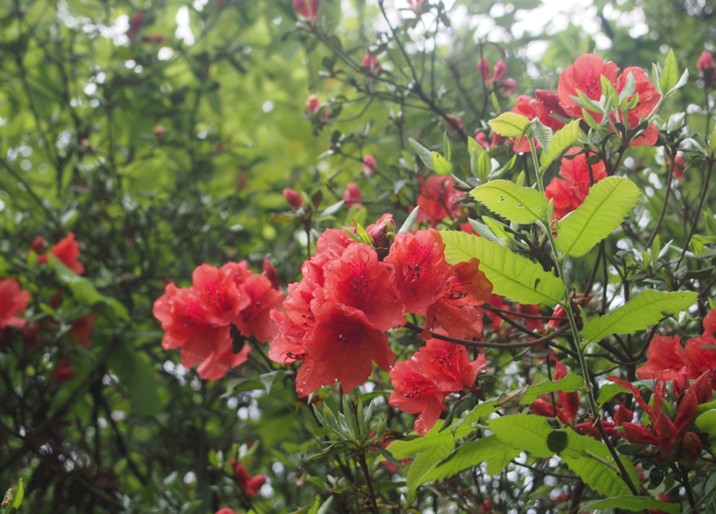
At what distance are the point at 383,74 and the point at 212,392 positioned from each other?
1.40 metres

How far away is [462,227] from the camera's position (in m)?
1.55

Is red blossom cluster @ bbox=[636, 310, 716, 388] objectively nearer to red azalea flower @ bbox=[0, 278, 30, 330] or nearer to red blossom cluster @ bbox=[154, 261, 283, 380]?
red blossom cluster @ bbox=[154, 261, 283, 380]

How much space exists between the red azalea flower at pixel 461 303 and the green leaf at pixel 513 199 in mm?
87

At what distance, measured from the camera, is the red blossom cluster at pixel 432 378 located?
121cm

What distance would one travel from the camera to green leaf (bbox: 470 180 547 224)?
1.00 metres

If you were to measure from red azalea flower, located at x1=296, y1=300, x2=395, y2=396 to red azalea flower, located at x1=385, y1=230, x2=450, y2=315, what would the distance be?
2.8 inches

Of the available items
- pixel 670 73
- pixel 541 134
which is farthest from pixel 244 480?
pixel 670 73

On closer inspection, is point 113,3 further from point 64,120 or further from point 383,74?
point 383,74

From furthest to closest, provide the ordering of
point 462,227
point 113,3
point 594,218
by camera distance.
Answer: point 113,3 < point 462,227 < point 594,218

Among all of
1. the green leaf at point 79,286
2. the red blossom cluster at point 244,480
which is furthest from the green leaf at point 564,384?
the green leaf at point 79,286

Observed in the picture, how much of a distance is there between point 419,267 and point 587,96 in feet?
1.57

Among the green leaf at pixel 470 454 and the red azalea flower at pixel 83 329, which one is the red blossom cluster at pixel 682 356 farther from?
the red azalea flower at pixel 83 329

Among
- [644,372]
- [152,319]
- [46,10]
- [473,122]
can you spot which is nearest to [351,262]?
[644,372]

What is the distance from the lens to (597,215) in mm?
994
